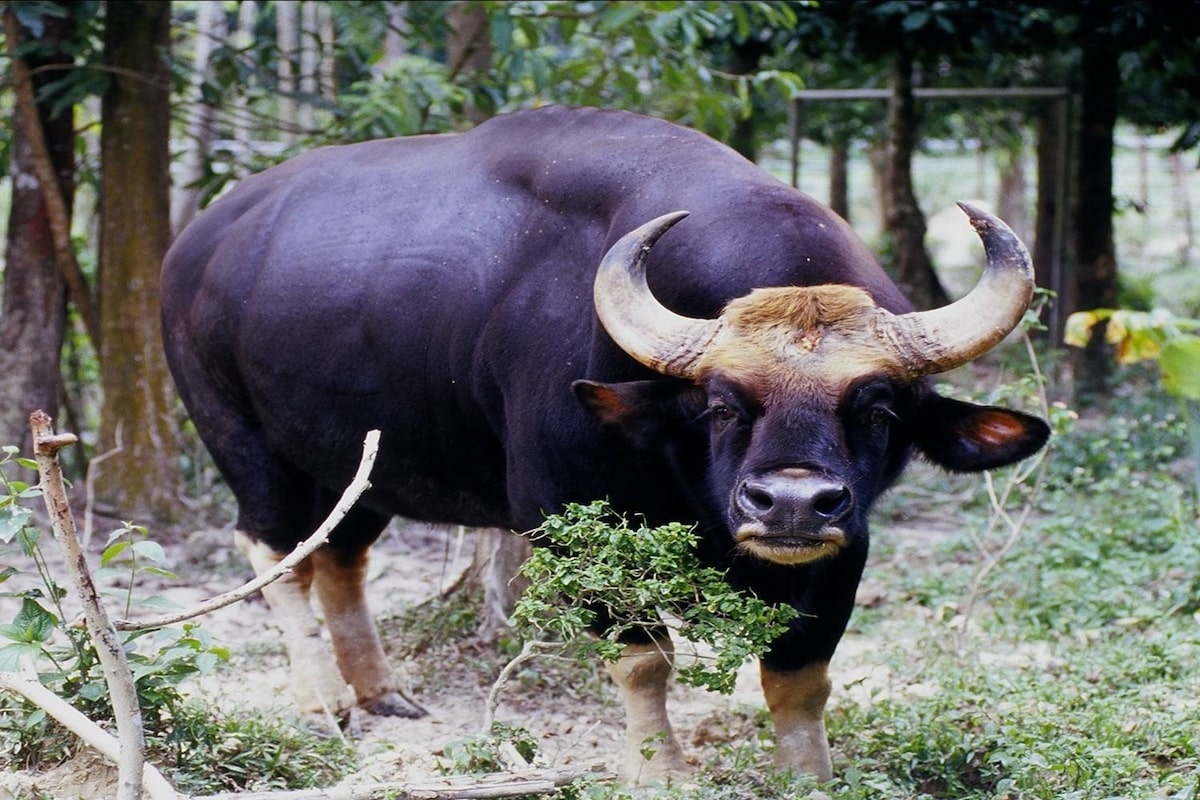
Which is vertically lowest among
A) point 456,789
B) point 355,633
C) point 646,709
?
point 355,633

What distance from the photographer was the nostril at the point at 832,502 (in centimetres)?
368

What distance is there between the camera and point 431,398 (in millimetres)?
4988

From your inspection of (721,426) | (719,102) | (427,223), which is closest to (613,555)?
(721,426)

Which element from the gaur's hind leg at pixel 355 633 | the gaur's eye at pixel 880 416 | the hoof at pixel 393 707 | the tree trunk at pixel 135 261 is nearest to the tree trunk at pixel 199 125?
the tree trunk at pixel 135 261

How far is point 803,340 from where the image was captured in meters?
3.92

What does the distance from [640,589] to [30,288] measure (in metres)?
5.45

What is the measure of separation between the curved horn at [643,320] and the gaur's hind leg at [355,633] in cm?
205

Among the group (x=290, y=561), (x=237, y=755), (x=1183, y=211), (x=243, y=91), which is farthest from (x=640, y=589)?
(x=1183, y=211)

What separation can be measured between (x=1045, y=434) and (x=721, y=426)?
933mm

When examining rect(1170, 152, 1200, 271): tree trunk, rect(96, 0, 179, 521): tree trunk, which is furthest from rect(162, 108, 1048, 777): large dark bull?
rect(1170, 152, 1200, 271): tree trunk

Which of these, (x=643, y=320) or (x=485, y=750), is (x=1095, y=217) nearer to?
(x=643, y=320)

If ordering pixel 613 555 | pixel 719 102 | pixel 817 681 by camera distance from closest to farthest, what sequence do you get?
1. pixel 613 555
2. pixel 817 681
3. pixel 719 102

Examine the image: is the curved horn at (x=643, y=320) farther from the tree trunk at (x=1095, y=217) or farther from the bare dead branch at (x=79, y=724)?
the tree trunk at (x=1095, y=217)

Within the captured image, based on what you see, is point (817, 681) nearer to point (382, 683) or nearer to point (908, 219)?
point (382, 683)
